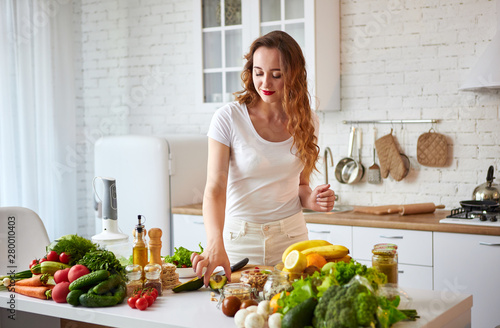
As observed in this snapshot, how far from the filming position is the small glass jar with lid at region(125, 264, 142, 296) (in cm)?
200

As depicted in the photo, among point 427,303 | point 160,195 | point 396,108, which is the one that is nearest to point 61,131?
point 160,195

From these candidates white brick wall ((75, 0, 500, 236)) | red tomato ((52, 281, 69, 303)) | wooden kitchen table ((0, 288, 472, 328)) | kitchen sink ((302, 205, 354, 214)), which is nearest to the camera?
wooden kitchen table ((0, 288, 472, 328))

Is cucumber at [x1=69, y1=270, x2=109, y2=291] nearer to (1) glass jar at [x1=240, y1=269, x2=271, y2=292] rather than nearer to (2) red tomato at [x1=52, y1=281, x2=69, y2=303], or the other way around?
(2) red tomato at [x1=52, y1=281, x2=69, y2=303]

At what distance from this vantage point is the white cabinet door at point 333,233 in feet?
12.0

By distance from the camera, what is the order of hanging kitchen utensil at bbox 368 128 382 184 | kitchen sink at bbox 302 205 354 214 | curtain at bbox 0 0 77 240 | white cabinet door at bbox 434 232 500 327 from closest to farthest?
1. white cabinet door at bbox 434 232 500 327
2. kitchen sink at bbox 302 205 354 214
3. hanging kitchen utensil at bbox 368 128 382 184
4. curtain at bbox 0 0 77 240

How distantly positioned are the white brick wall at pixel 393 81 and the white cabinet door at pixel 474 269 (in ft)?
2.25

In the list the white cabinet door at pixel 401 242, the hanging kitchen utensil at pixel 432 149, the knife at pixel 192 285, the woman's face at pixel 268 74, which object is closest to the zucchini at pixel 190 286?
the knife at pixel 192 285

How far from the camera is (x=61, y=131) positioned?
516cm

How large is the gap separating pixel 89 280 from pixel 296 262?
66 cm

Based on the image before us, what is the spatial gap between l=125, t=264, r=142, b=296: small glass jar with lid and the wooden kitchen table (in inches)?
2.0

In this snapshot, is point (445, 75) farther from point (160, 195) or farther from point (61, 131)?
point (61, 131)

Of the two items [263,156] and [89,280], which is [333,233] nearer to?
[263,156]

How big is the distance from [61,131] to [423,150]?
9.68 ft

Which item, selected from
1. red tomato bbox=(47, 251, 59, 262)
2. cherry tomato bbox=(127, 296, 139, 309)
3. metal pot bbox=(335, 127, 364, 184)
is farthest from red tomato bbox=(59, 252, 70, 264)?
metal pot bbox=(335, 127, 364, 184)
